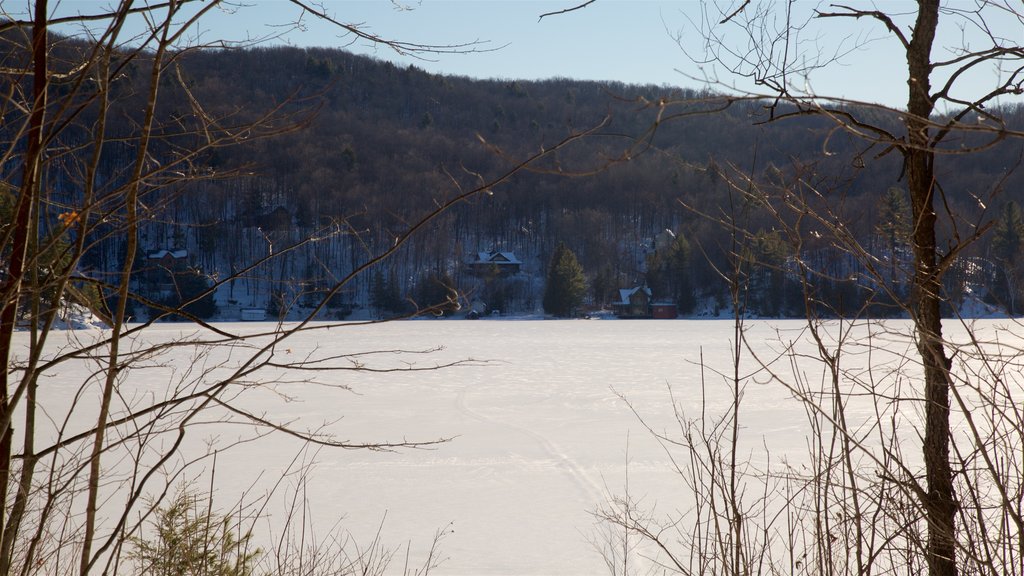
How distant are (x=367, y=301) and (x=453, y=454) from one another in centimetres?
4484

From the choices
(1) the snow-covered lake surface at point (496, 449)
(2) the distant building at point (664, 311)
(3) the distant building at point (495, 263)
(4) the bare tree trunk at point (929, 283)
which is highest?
(3) the distant building at point (495, 263)

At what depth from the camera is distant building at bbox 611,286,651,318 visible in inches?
1938

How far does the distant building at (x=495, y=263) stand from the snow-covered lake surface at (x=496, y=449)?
3952 cm

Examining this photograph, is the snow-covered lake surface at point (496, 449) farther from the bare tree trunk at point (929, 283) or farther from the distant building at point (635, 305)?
the distant building at point (635, 305)

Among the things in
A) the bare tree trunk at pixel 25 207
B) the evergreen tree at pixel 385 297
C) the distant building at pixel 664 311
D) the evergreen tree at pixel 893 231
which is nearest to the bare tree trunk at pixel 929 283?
the evergreen tree at pixel 893 231

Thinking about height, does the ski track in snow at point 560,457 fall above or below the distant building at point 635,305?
below

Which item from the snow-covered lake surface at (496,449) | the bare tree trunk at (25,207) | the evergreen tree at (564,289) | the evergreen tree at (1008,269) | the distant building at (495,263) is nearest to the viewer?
the bare tree trunk at (25,207)

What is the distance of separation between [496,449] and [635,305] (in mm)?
42065

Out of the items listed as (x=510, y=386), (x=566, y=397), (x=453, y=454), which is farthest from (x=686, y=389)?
(x=453, y=454)

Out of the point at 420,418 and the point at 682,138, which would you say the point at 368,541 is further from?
the point at 682,138

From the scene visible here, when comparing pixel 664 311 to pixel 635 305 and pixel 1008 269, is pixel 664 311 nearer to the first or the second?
pixel 635 305

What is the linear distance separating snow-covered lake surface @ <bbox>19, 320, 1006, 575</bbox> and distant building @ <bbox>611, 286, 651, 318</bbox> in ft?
109

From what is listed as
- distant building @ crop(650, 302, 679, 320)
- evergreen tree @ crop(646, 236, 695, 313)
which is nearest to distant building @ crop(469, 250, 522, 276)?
evergreen tree @ crop(646, 236, 695, 313)

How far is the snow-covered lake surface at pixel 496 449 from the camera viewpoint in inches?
225
